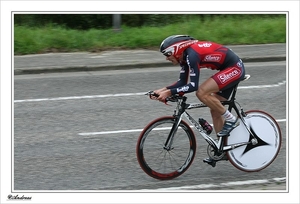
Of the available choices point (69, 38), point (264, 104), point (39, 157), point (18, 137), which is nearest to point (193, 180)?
point (39, 157)

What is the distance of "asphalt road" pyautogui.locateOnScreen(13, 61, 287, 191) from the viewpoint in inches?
309

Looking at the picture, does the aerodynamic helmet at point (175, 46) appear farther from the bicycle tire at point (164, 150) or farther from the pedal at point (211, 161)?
the pedal at point (211, 161)

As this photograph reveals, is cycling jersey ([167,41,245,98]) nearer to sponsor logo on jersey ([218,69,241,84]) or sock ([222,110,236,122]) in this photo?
sponsor logo on jersey ([218,69,241,84])

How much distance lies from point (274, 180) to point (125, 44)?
955 cm

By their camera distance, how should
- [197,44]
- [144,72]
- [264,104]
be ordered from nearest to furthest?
[197,44], [264,104], [144,72]

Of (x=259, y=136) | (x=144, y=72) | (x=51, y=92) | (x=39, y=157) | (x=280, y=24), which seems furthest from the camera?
(x=280, y=24)

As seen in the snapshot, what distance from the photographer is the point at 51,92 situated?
41.1 ft

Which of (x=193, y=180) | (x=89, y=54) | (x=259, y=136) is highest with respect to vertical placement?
(x=89, y=54)

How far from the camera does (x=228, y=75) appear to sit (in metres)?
7.46

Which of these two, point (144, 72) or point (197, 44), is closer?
point (197, 44)

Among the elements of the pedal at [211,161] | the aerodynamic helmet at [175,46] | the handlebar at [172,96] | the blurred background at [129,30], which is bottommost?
the pedal at [211,161]

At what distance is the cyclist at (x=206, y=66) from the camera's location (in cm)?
722

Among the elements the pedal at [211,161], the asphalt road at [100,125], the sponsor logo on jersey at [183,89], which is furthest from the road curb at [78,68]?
the sponsor logo on jersey at [183,89]

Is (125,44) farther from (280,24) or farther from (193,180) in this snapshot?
(193,180)
